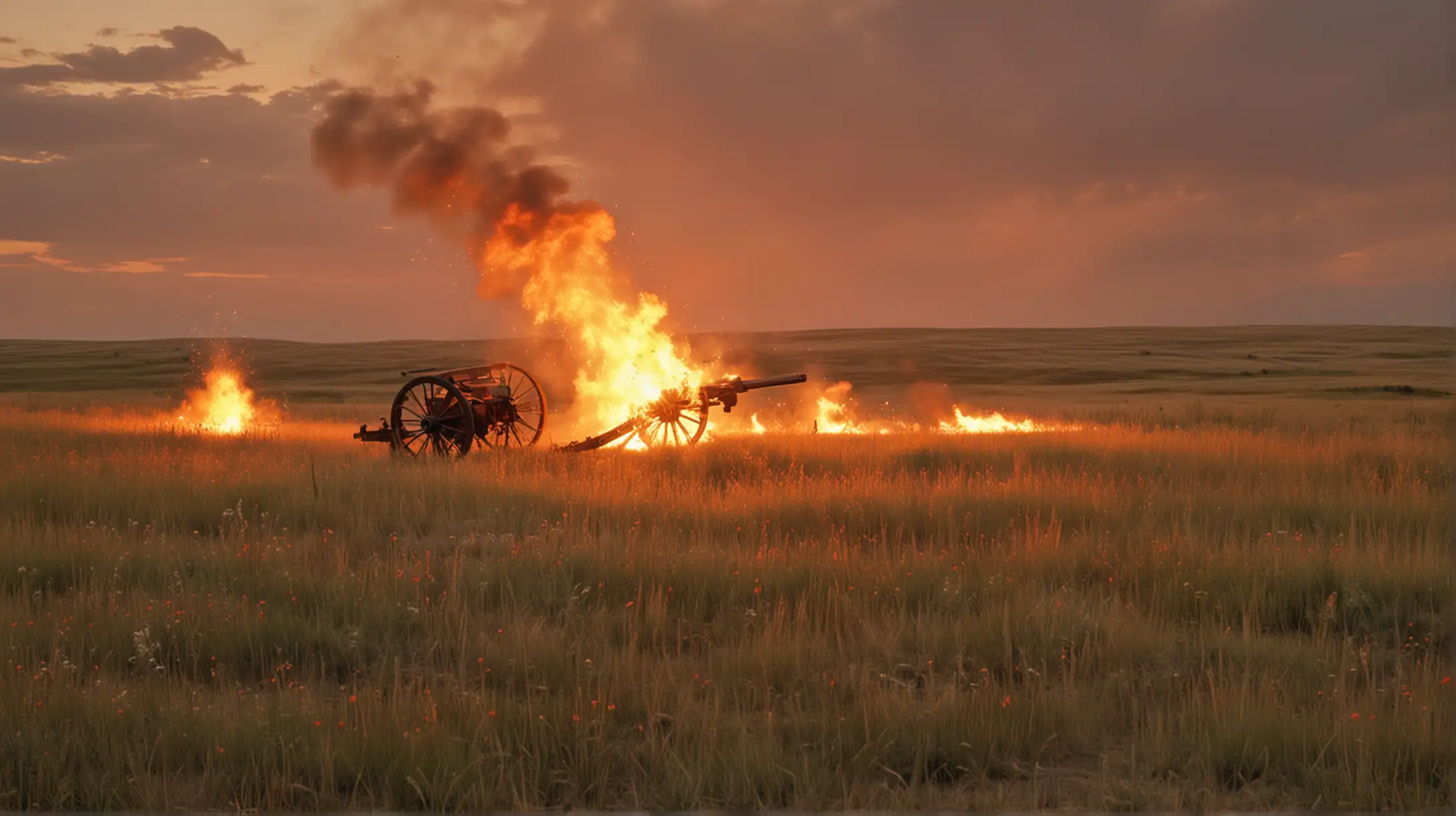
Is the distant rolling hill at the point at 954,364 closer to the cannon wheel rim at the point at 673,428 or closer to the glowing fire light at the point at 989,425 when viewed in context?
the glowing fire light at the point at 989,425

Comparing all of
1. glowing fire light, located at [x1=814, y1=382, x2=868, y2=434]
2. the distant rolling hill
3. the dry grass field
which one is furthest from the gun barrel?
the distant rolling hill

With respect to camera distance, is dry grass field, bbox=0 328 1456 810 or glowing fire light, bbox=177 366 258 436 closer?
dry grass field, bbox=0 328 1456 810

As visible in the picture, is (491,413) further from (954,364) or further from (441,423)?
(954,364)

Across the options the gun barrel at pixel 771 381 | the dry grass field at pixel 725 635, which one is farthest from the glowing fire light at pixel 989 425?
the dry grass field at pixel 725 635

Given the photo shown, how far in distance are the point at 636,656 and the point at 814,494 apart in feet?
20.2

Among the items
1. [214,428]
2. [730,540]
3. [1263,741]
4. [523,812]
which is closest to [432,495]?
[730,540]

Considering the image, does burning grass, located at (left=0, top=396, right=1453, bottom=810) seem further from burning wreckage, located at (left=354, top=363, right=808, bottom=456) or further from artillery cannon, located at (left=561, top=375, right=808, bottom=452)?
artillery cannon, located at (left=561, top=375, right=808, bottom=452)

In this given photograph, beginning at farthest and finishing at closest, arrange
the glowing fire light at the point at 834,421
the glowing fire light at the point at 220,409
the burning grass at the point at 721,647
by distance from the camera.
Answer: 1. the glowing fire light at the point at 834,421
2. the glowing fire light at the point at 220,409
3. the burning grass at the point at 721,647

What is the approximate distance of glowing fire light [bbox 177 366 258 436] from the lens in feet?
77.2

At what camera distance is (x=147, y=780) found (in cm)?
477

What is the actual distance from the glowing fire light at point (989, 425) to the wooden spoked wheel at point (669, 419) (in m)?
7.28

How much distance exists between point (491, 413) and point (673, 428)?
10.8 ft

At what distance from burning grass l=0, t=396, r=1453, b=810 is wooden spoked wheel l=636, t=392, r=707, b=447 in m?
5.29

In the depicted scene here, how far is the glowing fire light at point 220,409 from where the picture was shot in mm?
23516
